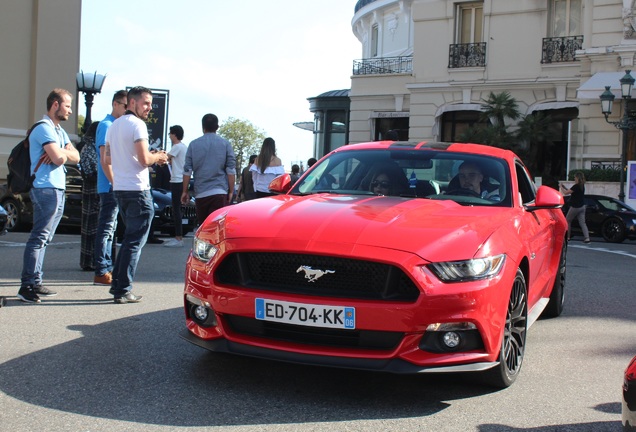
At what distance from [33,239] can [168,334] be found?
6.05 feet

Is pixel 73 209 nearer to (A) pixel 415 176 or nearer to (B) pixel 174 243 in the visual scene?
(B) pixel 174 243

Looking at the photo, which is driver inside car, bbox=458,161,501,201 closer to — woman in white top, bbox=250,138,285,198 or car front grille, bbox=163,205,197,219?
woman in white top, bbox=250,138,285,198

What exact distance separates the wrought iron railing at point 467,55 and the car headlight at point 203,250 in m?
28.6

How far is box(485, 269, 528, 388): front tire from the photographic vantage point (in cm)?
448

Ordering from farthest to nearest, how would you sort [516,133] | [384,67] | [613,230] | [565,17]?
[384,67] < [516,133] < [565,17] < [613,230]

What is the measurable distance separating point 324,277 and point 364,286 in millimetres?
213

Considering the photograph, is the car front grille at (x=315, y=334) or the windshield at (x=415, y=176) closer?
the car front grille at (x=315, y=334)

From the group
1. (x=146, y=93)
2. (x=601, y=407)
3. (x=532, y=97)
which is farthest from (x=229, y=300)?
(x=532, y=97)

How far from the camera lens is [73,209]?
52.4 feet

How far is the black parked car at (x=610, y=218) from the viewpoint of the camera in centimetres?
2178

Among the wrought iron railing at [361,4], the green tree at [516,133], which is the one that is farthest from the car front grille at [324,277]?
the wrought iron railing at [361,4]

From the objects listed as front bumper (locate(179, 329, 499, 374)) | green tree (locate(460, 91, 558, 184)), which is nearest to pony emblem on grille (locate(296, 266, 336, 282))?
front bumper (locate(179, 329, 499, 374))

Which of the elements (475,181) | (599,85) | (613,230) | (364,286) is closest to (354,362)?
(364,286)

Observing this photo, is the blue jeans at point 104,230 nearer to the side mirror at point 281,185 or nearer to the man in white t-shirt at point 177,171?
the side mirror at point 281,185
